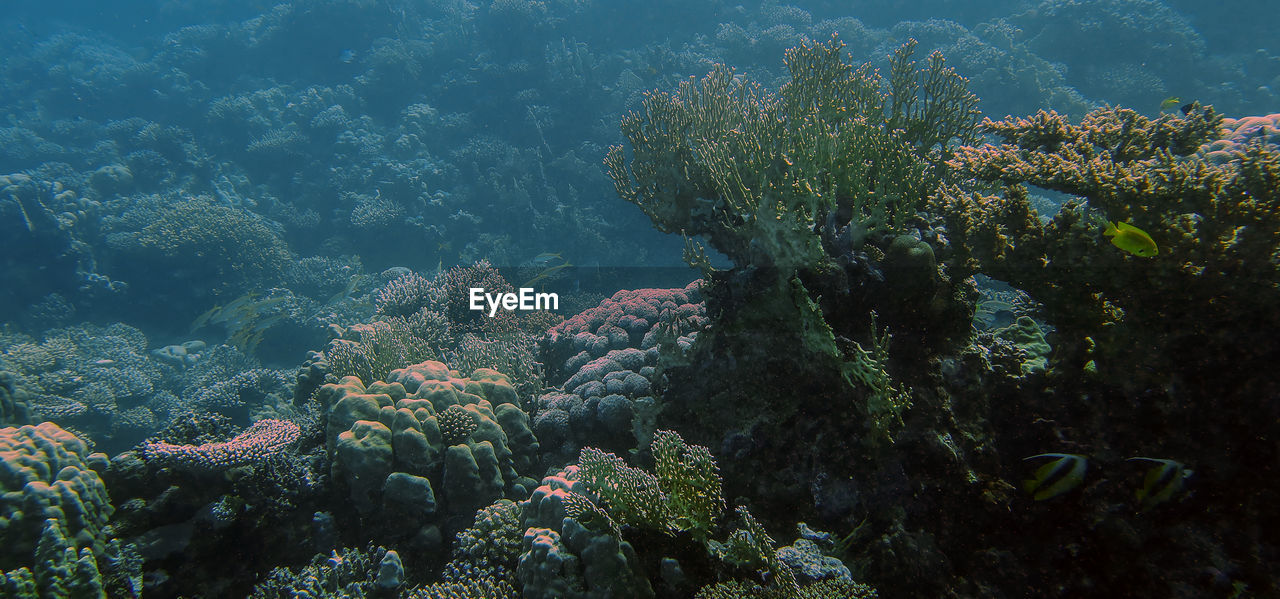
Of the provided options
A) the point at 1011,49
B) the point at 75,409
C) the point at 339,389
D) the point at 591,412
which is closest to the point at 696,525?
the point at 591,412

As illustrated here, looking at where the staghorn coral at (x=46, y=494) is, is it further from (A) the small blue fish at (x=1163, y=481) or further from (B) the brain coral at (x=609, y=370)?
(A) the small blue fish at (x=1163, y=481)

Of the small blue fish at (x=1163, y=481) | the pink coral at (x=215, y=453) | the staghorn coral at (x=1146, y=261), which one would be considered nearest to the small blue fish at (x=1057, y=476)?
the small blue fish at (x=1163, y=481)

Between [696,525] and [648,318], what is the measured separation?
4423 millimetres

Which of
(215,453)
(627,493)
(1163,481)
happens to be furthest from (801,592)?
(215,453)

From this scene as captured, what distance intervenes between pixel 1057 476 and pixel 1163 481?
1.34 ft

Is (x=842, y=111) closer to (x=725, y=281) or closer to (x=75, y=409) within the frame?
(x=725, y=281)

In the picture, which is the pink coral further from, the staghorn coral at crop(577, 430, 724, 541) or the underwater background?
the staghorn coral at crop(577, 430, 724, 541)

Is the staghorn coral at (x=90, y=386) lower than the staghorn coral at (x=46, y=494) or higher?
lower

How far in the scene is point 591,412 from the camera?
4.77 m

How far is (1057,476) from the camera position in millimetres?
2674

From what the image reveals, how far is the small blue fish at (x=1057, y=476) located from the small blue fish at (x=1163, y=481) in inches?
9.4

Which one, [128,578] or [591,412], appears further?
[591,412]

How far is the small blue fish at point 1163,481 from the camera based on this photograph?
94.8 inches

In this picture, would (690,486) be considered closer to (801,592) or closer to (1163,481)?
(801,592)
